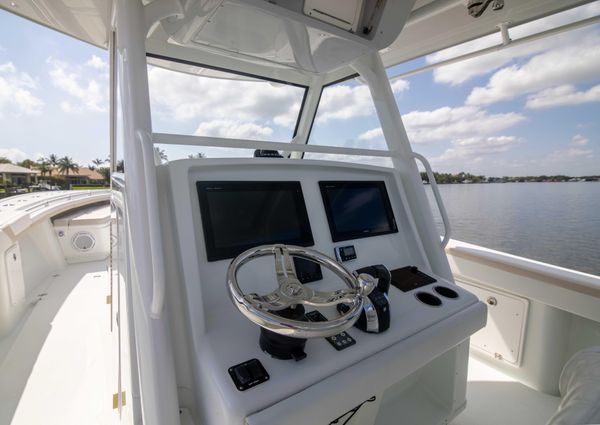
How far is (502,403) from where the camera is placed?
5.04 feet

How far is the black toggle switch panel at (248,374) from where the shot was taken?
657 mm

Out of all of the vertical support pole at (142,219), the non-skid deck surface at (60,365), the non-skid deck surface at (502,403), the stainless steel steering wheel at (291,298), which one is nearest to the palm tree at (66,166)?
the non-skid deck surface at (60,365)

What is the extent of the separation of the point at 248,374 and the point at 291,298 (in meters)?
0.21

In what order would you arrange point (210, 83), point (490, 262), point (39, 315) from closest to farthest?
point (490, 262) < point (210, 83) < point (39, 315)

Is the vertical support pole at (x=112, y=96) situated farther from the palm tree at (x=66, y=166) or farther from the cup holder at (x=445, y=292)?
the palm tree at (x=66, y=166)

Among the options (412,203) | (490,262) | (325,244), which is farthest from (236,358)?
(490,262)

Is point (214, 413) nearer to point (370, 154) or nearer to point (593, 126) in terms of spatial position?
point (370, 154)

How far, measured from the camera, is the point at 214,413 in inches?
27.1

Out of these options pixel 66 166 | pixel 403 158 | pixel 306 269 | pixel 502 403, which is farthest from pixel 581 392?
pixel 66 166

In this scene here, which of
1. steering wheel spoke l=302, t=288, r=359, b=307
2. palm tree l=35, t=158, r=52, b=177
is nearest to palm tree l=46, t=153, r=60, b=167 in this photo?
palm tree l=35, t=158, r=52, b=177

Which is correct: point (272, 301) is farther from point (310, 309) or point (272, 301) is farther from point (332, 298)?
point (310, 309)

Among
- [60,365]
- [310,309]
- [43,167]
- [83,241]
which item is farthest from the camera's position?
[43,167]

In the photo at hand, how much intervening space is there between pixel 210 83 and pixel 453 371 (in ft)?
7.53

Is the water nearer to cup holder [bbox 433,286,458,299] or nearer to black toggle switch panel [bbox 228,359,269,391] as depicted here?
cup holder [bbox 433,286,458,299]
